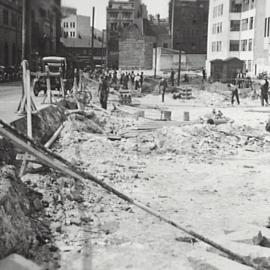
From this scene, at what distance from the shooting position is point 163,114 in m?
24.5

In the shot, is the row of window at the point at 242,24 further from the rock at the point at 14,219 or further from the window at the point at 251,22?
the rock at the point at 14,219

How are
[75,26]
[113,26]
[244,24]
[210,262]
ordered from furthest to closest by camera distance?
[75,26], [113,26], [244,24], [210,262]

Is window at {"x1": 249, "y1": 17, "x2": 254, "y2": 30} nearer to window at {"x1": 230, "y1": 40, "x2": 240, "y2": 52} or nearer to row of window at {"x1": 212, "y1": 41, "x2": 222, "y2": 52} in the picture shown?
window at {"x1": 230, "y1": 40, "x2": 240, "y2": 52}

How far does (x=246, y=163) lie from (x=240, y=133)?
4.62m

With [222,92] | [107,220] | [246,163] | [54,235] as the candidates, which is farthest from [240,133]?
[222,92]

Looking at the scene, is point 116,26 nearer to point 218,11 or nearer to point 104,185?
point 218,11

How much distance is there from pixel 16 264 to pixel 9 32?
170 feet

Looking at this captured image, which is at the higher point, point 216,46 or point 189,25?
point 189,25

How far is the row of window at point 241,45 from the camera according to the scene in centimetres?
6189

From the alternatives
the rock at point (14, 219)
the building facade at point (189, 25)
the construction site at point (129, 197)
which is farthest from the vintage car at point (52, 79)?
the building facade at point (189, 25)

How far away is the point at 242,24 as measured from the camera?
65750 mm

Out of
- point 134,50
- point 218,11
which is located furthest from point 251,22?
point 134,50

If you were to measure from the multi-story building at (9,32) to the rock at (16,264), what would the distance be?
1874 inches

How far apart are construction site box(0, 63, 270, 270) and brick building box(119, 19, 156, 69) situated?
2655 inches
